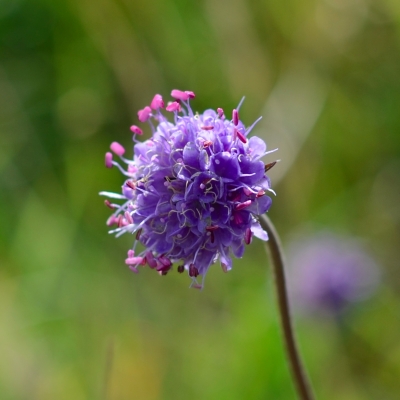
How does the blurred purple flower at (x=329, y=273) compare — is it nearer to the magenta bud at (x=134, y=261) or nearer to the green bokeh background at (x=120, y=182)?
the green bokeh background at (x=120, y=182)

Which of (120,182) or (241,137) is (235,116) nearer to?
(241,137)

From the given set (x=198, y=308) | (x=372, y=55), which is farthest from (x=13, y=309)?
(x=372, y=55)

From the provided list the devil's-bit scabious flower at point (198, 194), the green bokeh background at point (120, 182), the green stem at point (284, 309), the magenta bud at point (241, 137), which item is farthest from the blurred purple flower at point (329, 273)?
the magenta bud at point (241, 137)

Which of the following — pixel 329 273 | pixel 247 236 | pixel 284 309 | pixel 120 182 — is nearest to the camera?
pixel 247 236

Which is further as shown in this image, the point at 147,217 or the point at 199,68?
the point at 199,68

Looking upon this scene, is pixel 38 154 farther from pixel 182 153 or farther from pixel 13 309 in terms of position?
pixel 182 153

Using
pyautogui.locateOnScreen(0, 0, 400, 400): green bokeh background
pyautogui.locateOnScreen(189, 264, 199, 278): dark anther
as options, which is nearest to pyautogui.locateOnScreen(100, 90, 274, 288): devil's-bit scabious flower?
pyautogui.locateOnScreen(189, 264, 199, 278): dark anther

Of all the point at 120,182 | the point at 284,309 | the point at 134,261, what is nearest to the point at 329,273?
the point at 120,182
